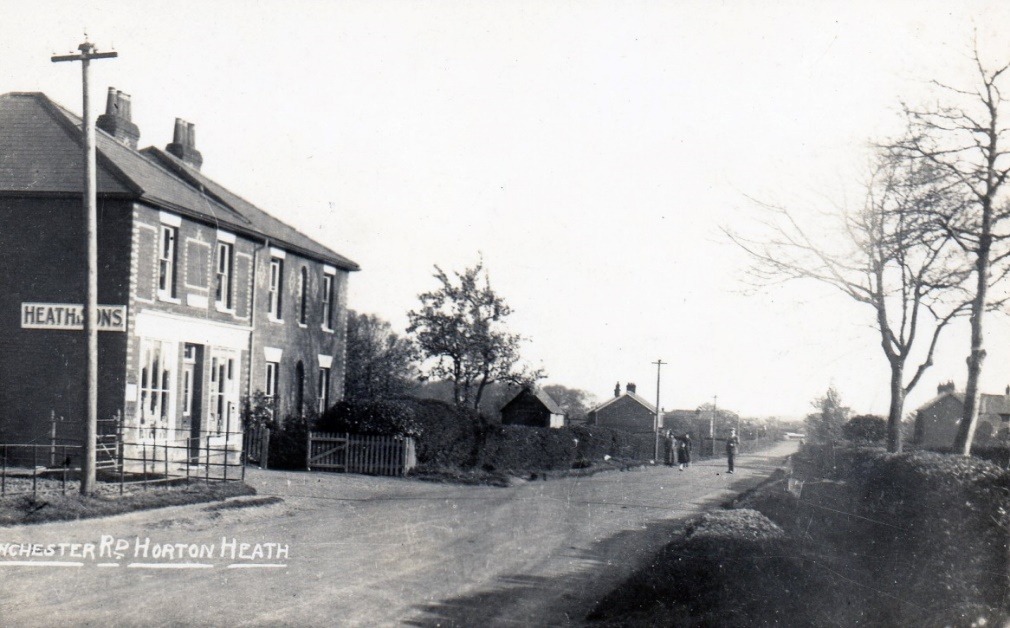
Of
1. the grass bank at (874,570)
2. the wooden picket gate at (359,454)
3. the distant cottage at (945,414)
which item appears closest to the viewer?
the grass bank at (874,570)

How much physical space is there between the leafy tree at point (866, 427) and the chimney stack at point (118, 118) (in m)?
33.7

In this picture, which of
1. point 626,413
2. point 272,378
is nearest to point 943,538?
point 272,378

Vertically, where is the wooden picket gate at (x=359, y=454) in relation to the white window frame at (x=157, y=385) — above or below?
below

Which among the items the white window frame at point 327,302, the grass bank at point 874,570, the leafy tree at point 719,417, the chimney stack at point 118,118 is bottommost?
the leafy tree at point 719,417

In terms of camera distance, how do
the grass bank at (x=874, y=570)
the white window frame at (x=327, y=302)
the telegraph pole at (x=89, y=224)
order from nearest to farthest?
the grass bank at (x=874, y=570)
the telegraph pole at (x=89, y=224)
the white window frame at (x=327, y=302)

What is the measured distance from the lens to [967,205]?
12.4m

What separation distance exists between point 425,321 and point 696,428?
197 feet

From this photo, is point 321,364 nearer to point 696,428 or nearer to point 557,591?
point 557,591

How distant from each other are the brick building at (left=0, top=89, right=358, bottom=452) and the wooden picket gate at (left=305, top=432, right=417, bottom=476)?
11.0 ft

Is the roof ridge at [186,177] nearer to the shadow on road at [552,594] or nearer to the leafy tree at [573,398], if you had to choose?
the shadow on road at [552,594]

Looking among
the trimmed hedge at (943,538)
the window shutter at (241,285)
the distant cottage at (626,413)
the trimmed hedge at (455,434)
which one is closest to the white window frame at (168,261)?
the window shutter at (241,285)

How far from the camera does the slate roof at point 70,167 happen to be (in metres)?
22.4

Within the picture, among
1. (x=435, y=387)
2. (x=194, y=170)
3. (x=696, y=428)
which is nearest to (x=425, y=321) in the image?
(x=194, y=170)

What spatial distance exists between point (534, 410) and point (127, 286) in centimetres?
4985
